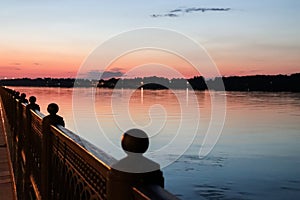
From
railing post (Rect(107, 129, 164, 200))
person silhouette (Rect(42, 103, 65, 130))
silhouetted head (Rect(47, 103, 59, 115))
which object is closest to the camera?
railing post (Rect(107, 129, 164, 200))

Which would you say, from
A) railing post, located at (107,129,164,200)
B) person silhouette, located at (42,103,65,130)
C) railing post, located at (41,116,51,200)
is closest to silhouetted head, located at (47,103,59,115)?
person silhouette, located at (42,103,65,130)

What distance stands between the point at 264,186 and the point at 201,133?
24831mm

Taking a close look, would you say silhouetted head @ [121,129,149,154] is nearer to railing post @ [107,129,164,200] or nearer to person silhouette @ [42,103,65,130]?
railing post @ [107,129,164,200]

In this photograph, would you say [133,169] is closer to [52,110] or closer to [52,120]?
[52,120]

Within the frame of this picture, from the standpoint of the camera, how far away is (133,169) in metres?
1.51

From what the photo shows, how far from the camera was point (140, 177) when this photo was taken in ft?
4.93

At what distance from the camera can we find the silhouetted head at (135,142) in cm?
149

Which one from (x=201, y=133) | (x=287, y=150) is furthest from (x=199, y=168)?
(x=201, y=133)

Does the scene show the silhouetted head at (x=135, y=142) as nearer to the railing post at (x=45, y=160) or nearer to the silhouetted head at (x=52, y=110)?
the railing post at (x=45, y=160)

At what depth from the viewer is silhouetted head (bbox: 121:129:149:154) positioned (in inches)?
58.8

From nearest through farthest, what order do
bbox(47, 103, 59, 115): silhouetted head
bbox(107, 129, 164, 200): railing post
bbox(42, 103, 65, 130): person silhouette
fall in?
1. bbox(107, 129, 164, 200): railing post
2. bbox(42, 103, 65, 130): person silhouette
3. bbox(47, 103, 59, 115): silhouetted head

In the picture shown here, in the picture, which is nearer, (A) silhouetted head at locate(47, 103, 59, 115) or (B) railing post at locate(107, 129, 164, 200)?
(B) railing post at locate(107, 129, 164, 200)

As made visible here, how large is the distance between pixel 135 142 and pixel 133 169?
0.11 m

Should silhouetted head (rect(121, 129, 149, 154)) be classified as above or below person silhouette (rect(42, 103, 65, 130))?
above
